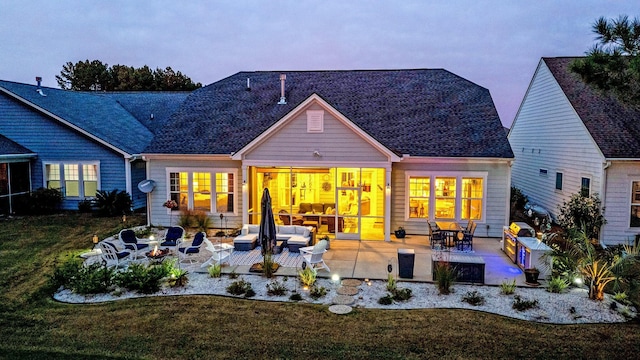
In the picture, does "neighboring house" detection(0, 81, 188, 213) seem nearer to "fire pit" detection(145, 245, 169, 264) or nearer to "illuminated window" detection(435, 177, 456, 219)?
"fire pit" detection(145, 245, 169, 264)

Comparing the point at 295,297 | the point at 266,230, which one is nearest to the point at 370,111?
the point at 266,230

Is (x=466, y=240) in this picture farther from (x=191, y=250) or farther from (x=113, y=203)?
(x=113, y=203)

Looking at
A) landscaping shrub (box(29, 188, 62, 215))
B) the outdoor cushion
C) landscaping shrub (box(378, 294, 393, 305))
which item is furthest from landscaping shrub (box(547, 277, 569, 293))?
landscaping shrub (box(29, 188, 62, 215))

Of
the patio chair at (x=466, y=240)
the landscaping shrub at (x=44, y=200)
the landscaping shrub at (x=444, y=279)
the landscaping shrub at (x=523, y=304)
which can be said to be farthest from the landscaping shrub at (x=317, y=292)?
the landscaping shrub at (x=44, y=200)

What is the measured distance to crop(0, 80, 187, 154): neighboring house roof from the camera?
2178cm

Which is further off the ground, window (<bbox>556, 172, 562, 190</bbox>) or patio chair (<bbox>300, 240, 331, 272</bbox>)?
window (<bbox>556, 172, 562, 190</bbox>)

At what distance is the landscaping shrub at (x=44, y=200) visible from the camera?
21.1 meters

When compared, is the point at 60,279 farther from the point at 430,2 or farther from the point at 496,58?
the point at 496,58

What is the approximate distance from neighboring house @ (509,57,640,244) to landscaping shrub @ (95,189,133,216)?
63.6 ft

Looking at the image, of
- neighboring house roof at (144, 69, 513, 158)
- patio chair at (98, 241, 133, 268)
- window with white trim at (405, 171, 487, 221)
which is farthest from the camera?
neighboring house roof at (144, 69, 513, 158)

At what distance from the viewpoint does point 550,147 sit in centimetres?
2014

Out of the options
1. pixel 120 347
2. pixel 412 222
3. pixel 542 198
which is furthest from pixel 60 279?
pixel 542 198

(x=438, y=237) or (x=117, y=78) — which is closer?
(x=438, y=237)

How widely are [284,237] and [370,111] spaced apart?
821cm
